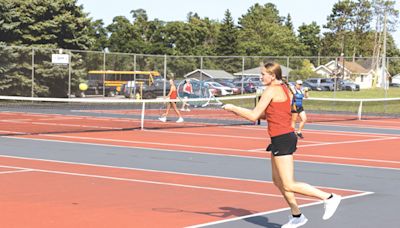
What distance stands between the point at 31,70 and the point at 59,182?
2441cm

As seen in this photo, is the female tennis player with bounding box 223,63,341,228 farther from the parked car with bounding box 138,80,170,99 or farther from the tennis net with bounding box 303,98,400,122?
the parked car with bounding box 138,80,170,99

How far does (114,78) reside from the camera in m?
36.4

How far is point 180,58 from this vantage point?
38469 mm

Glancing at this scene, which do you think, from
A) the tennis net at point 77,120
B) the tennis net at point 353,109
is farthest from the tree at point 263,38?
the tennis net at point 77,120

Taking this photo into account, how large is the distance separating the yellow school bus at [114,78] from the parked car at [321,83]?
30.9 feet

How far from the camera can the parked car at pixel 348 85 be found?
38825 mm

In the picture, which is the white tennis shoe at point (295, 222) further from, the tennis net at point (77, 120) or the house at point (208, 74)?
the house at point (208, 74)

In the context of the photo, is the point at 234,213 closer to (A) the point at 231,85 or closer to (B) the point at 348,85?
(B) the point at 348,85

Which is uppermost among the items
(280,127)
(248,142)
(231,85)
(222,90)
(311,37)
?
(311,37)

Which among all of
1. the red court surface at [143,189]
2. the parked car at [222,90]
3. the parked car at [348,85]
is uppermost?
the parked car at [348,85]

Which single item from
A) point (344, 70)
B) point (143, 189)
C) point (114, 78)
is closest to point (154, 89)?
point (114, 78)

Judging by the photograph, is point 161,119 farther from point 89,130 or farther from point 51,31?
point 51,31

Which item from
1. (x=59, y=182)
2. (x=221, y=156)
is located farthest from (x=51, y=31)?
(x=59, y=182)

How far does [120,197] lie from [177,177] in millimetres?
2076
